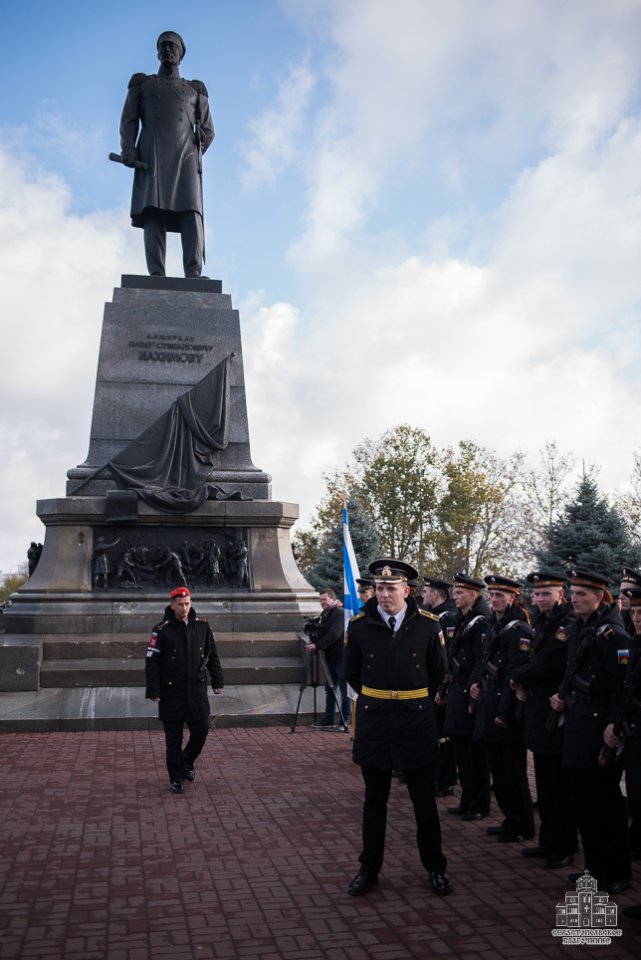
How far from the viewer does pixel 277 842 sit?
276 inches

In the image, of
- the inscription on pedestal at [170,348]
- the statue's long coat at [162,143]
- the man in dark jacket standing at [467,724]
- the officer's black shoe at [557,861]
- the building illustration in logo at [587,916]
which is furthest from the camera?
the statue's long coat at [162,143]

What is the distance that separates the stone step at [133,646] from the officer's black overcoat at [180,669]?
4.71m

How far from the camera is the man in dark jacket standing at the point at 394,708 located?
5934mm

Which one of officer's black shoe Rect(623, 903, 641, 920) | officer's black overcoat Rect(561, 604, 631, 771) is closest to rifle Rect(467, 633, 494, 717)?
officer's black overcoat Rect(561, 604, 631, 771)

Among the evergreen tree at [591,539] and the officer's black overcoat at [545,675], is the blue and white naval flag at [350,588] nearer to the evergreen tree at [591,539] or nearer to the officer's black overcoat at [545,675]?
the officer's black overcoat at [545,675]

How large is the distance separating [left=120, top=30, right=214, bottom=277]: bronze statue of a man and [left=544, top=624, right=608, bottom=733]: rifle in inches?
532

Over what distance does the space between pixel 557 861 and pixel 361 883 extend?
1.53m

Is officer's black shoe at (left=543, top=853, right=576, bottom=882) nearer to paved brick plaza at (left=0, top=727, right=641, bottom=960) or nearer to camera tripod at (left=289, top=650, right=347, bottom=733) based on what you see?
paved brick plaza at (left=0, top=727, right=641, bottom=960)

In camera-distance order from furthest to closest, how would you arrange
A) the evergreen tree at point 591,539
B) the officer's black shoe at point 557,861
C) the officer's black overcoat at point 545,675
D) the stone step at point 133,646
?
1. the evergreen tree at point 591,539
2. the stone step at point 133,646
3. the officer's black overcoat at point 545,675
4. the officer's black shoe at point 557,861

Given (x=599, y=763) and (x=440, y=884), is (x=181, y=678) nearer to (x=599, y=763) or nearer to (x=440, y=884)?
(x=440, y=884)

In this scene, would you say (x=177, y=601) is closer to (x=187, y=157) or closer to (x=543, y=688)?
(x=543, y=688)

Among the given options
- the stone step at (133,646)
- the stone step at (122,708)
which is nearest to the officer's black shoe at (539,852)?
the stone step at (122,708)

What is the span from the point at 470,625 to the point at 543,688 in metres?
1.42

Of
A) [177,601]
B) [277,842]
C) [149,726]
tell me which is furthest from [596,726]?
[149,726]
